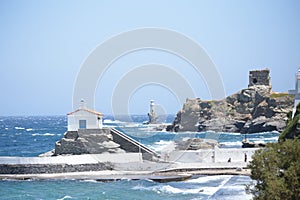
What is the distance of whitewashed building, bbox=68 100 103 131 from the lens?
120ft

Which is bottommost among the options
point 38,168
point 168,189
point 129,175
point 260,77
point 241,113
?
point 168,189

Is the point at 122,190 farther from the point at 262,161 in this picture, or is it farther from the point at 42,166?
the point at 262,161

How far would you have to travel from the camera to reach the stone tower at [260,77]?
102256mm

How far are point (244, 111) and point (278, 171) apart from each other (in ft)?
268

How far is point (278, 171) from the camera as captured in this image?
1769 centimetres

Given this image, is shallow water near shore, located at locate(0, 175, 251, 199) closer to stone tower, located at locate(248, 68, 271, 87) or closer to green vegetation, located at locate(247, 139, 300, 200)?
green vegetation, located at locate(247, 139, 300, 200)

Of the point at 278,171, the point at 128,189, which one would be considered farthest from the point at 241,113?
the point at 278,171

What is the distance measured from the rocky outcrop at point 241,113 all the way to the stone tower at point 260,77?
2.61 m

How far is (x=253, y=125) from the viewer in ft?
286

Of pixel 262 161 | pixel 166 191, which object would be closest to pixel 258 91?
pixel 166 191

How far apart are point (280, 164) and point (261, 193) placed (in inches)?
50.9

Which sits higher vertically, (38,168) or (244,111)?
(244,111)

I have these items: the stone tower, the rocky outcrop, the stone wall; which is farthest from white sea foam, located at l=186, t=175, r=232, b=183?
the stone tower

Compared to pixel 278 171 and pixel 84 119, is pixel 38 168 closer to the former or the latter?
pixel 84 119
